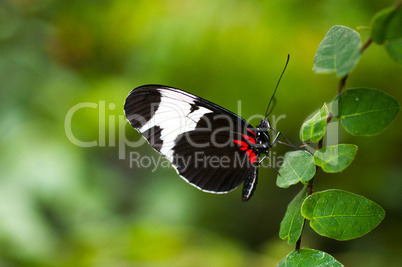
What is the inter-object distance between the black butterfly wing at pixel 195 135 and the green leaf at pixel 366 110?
21.1 inches

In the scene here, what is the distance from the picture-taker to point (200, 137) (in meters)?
1.13

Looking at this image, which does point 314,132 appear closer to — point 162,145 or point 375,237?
point 162,145

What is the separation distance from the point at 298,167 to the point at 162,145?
61 cm

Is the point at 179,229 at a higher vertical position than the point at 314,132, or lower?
lower

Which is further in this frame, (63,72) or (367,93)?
(63,72)

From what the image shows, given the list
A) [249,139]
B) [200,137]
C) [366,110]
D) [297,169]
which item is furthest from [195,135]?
[366,110]

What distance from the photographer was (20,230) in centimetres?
163

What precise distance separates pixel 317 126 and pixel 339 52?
99mm

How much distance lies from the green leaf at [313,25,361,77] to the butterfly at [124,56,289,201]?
0.54m

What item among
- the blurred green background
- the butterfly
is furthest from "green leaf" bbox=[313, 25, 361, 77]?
the blurred green background

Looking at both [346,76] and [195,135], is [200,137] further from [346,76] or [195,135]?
[346,76]

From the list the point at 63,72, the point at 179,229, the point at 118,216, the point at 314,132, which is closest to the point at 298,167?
the point at 314,132

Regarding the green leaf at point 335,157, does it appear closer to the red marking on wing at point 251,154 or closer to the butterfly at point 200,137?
the butterfly at point 200,137

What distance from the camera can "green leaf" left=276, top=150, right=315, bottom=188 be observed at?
1.72 feet
